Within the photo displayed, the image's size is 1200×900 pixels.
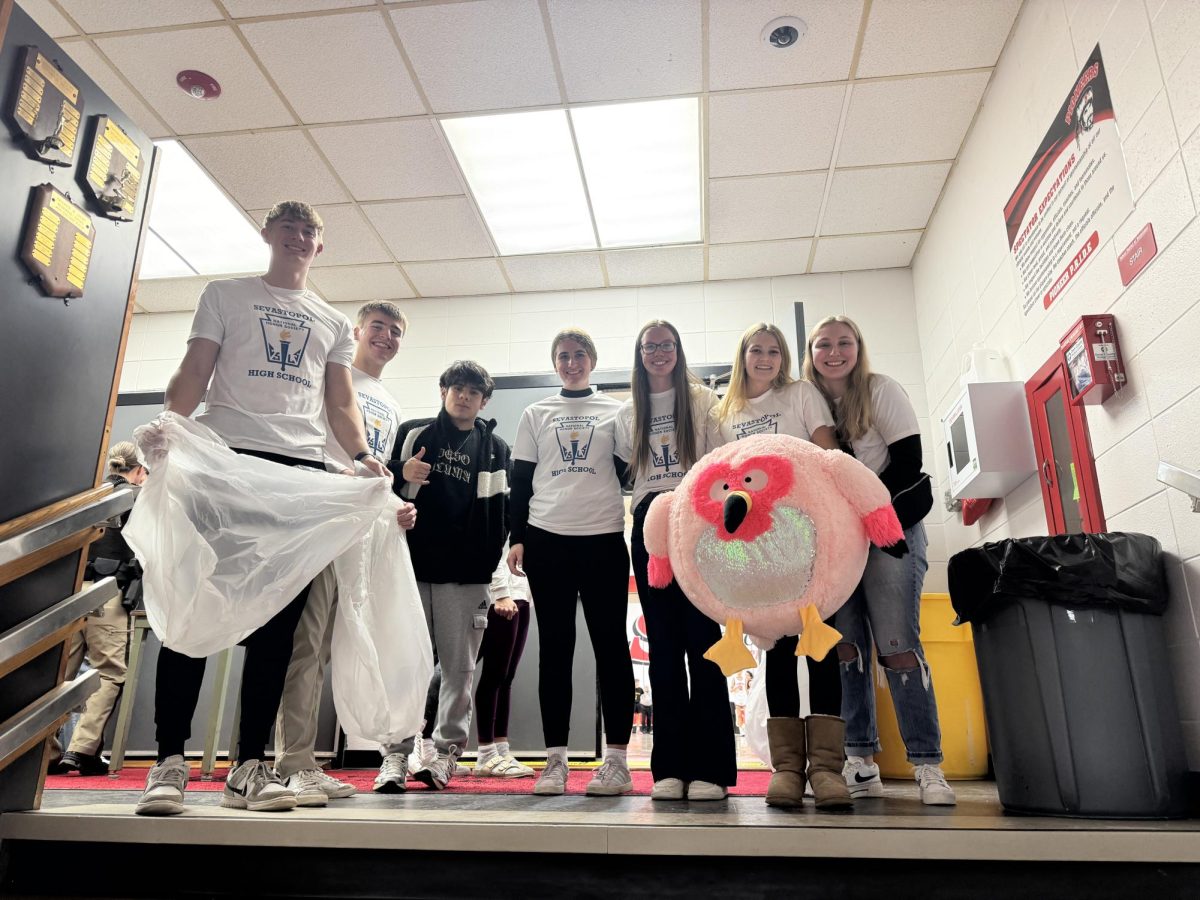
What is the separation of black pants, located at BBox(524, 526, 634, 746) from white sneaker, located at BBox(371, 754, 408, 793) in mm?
420

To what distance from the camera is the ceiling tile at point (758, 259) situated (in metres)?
4.36

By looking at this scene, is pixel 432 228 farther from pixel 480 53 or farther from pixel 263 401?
pixel 263 401

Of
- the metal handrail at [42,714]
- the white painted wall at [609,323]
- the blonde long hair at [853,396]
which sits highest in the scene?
the white painted wall at [609,323]

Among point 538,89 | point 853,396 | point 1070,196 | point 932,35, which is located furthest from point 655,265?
point 853,396

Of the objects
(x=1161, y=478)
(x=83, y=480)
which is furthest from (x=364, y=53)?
(x=1161, y=478)

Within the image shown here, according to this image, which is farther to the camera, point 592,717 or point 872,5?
point 592,717

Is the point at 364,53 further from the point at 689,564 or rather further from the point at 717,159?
the point at 689,564

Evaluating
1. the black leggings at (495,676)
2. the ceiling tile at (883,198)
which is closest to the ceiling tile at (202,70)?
the black leggings at (495,676)

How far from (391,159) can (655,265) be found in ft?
5.10

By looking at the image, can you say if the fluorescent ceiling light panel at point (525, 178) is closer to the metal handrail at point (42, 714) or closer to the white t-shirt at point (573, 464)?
the white t-shirt at point (573, 464)

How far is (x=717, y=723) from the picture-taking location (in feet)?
6.08

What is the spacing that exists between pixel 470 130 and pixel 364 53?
57cm

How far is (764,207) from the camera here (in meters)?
4.02

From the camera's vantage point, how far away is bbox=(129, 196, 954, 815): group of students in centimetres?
180
